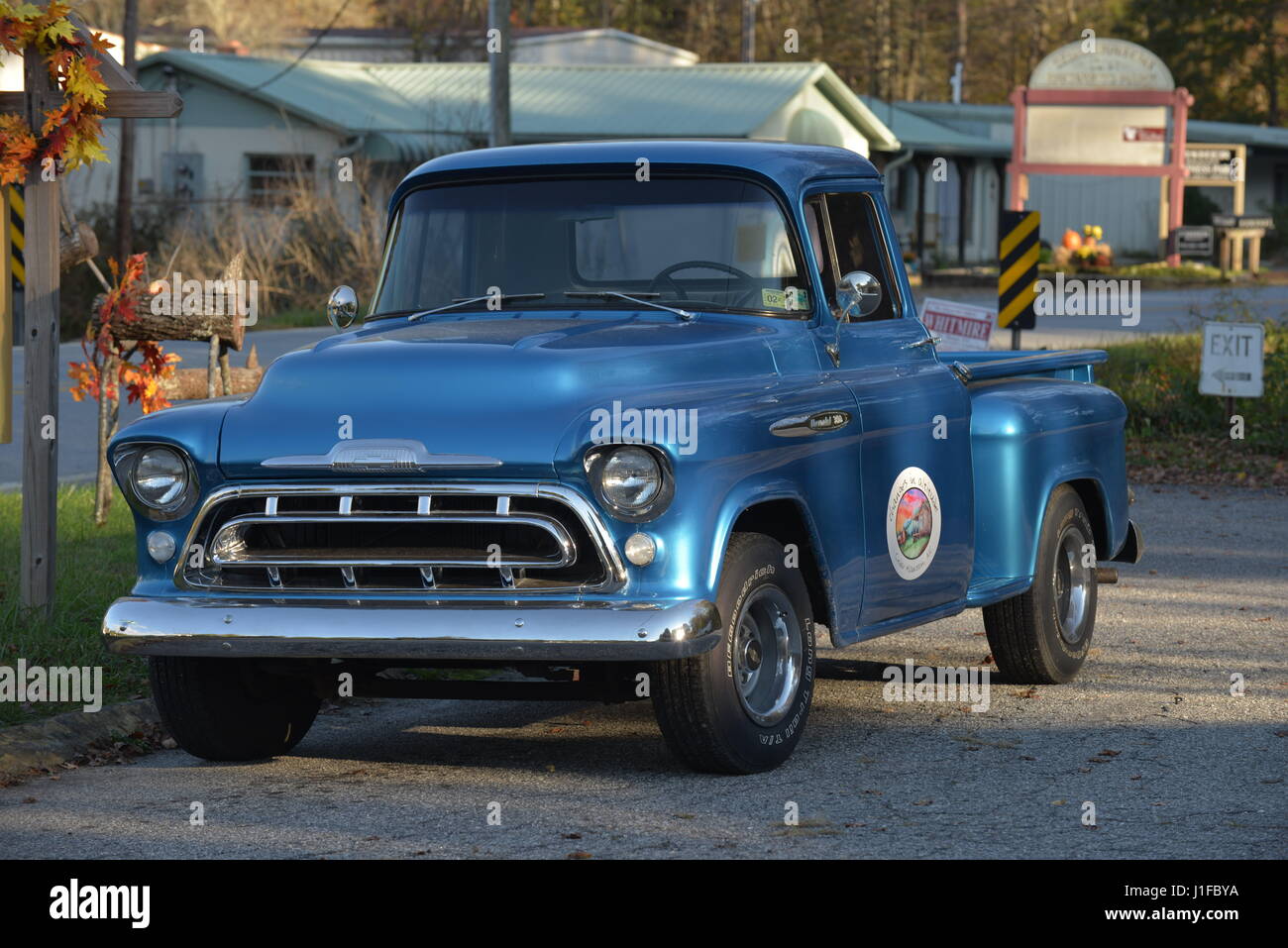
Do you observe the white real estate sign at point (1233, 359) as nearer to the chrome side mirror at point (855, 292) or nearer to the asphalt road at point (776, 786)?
the asphalt road at point (776, 786)

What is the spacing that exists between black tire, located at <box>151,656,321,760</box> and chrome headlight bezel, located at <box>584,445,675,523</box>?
153cm

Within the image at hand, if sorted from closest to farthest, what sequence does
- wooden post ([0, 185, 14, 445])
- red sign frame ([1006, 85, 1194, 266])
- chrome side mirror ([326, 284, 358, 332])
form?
chrome side mirror ([326, 284, 358, 332]), wooden post ([0, 185, 14, 445]), red sign frame ([1006, 85, 1194, 266])

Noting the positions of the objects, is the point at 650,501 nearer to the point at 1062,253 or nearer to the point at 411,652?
the point at 411,652

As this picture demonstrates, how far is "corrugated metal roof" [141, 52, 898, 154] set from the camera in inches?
1699

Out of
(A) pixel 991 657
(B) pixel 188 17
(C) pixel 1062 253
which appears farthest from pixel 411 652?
(B) pixel 188 17

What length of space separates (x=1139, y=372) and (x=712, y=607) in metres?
14.4

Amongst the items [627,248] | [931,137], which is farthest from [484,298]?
[931,137]

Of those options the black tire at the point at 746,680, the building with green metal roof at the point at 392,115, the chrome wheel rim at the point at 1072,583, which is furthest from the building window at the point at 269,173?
the black tire at the point at 746,680

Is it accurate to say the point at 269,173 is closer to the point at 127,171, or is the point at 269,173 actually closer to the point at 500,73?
the point at 127,171

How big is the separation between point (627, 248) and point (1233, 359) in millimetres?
11650

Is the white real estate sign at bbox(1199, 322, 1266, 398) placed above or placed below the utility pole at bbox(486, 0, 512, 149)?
below

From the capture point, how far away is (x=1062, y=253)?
44.8 meters

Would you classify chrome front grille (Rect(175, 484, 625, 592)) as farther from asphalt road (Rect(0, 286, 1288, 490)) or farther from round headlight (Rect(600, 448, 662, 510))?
asphalt road (Rect(0, 286, 1288, 490))

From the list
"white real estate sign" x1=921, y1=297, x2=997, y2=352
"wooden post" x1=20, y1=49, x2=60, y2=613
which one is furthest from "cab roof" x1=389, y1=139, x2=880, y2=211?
"white real estate sign" x1=921, y1=297, x2=997, y2=352
